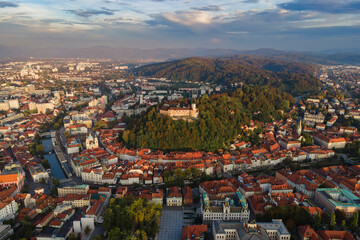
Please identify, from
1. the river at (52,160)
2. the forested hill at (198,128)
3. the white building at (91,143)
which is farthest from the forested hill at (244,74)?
the river at (52,160)

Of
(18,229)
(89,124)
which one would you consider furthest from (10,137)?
(18,229)

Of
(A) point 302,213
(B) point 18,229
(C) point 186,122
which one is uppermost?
(C) point 186,122

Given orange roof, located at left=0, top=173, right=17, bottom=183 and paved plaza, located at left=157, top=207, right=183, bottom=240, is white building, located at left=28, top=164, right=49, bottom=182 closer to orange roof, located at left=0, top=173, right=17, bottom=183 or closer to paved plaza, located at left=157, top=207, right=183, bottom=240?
orange roof, located at left=0, top=173, right=17, bottom=183

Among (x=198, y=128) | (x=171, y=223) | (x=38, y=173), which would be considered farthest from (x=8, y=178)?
(x=198, y=128)

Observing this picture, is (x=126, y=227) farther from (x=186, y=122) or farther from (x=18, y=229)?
(x=186, y=122)

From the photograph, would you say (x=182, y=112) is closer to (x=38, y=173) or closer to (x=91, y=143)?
(x=91, y=143)

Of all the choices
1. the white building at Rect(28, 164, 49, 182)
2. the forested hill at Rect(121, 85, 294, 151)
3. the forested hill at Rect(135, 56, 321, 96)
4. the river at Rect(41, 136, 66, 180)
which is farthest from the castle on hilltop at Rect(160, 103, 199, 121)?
the forested hill at Rect(135, 56, 321, 96)
